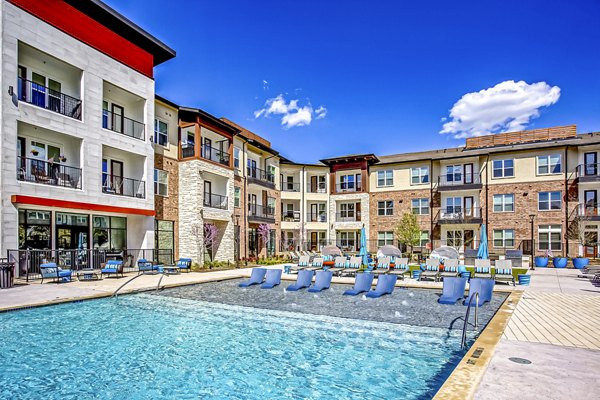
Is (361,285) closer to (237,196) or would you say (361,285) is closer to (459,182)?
(237,196)

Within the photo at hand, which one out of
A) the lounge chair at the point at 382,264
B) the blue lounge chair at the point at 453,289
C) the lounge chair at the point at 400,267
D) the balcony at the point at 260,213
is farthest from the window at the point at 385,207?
the blue lounge chair at the point at 453,289

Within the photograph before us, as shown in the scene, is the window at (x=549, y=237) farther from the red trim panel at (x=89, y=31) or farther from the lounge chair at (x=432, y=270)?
the red trim panel at (x=89, y=31)

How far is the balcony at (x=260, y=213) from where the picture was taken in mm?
31809

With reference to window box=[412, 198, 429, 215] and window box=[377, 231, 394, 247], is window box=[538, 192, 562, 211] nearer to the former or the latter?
window box=[412, 198, 429, 215]

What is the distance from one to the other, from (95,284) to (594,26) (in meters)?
24.1

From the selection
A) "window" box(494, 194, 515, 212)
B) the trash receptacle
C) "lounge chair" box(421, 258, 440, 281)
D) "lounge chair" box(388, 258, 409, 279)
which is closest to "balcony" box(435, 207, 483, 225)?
"window" box(494, 194, 515, 212)

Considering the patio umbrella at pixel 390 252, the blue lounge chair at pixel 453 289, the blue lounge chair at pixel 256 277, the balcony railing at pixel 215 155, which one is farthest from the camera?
the balcony railing at pixel 215 155

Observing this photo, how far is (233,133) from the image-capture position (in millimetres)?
29000

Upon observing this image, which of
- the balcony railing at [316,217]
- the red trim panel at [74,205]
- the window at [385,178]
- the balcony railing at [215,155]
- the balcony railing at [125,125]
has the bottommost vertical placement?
the balcony railing at [316,217]

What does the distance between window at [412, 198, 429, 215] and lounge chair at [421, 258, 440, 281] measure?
17.8 metres

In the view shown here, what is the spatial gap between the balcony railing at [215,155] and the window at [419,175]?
58.8 feet

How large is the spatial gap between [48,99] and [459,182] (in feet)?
102

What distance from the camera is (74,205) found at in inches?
717

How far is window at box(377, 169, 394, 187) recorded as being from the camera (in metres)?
37.6
